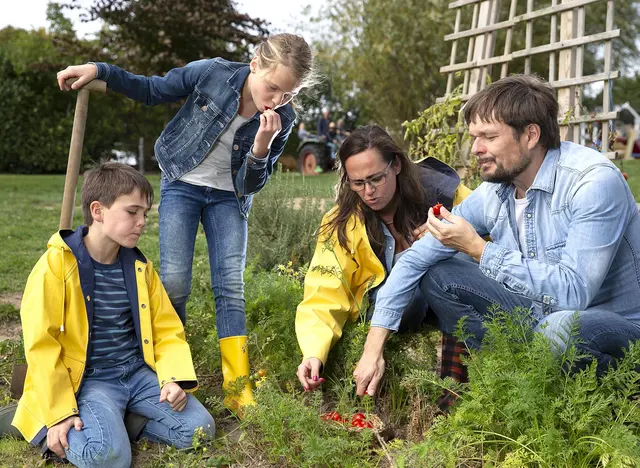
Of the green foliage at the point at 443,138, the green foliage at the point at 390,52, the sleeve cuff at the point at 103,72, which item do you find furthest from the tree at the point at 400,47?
the sleeve cuff at the point at 103,72

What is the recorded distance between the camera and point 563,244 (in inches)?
98.6

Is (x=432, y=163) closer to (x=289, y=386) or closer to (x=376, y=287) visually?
(x=376, y=287)

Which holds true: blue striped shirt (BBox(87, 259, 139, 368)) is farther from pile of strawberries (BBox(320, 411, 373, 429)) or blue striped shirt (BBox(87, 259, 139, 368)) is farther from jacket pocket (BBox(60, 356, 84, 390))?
pile of strawberries (BBox(320, 411, 373, 429))

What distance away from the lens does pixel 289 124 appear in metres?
3.21

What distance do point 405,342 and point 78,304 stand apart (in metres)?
1.27

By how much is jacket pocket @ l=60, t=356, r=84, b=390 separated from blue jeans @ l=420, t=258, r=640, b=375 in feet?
4.31

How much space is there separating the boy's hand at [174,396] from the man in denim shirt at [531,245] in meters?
0.66

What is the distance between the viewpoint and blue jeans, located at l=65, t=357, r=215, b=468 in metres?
2.50

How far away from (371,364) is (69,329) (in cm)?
111

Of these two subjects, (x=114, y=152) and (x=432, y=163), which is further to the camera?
(x=114, y=152)

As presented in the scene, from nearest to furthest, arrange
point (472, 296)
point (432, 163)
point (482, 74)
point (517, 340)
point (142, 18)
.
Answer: point (517, 340) < point (472, 296) < point (432, 163) < point (482, 74) < point (142, 18)

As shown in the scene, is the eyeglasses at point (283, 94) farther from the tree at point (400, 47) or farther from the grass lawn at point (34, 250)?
the tree at point (400, 47)

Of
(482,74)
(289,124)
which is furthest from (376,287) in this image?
(482,74)

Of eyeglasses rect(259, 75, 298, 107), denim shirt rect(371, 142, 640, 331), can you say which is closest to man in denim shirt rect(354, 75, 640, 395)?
denim shirt rect(371, 142, 640, 331)
